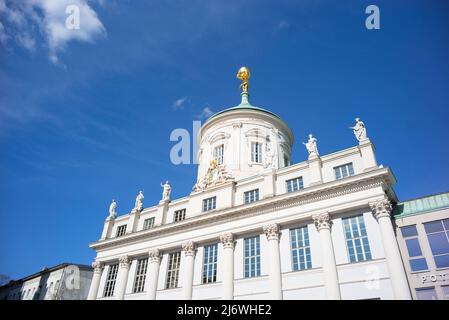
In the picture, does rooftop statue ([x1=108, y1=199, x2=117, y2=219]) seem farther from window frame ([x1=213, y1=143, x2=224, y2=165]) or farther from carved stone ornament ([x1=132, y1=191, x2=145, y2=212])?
window frame ([x1=213, y1=143, x2=224, y2=165])

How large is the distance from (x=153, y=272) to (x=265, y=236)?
11.7 meters

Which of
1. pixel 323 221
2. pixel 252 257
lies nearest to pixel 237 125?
pixel 252 257

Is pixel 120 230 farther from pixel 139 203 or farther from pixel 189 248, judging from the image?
pixel 189 248

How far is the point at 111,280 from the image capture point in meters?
32.8

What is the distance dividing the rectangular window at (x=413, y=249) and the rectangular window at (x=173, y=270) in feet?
62.8

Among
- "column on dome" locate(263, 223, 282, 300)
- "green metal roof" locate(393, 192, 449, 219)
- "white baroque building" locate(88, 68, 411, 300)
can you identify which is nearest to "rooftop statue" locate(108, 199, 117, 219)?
"white baroque building" locate(88, 68, 411, 300)

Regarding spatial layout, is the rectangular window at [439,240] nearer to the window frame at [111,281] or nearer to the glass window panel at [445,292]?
the glass window panel at [445,292]

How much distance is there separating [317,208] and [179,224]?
13.1 meters

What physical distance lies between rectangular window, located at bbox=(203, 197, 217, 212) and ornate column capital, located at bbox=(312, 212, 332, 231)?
34.0ft

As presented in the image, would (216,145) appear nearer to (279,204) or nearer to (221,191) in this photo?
(221,191)

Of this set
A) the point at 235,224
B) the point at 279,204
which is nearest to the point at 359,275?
the point at 279,204

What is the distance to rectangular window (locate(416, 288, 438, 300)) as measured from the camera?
1869 cm

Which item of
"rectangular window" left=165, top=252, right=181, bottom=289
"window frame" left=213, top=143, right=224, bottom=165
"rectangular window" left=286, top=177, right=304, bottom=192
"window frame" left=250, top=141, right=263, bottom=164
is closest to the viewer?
"rectangular window" left=286, top=177, right=304, bottom=192
